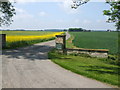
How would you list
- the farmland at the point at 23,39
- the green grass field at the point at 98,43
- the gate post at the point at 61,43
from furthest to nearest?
the green grass field at the point at 98,43
the farmland at the point at 23,39
the gate post at the point at 61,43

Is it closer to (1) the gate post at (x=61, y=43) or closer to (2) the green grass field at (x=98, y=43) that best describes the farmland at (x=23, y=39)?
(2) the green grass field at (x=98, y=43)

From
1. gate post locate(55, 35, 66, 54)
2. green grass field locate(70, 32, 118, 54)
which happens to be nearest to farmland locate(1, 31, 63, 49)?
green grass field locate(70, 32, 118, 54)

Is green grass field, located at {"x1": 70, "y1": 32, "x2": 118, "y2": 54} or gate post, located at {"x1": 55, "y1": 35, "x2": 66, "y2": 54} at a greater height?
gate post, located at {"x1": 55, "y1": 35, "x2": 66, "y2": 54}

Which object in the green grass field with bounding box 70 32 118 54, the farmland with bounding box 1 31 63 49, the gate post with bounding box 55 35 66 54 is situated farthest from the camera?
the green grass field with bounding box 70 32 118 54

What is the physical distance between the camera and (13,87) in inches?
236

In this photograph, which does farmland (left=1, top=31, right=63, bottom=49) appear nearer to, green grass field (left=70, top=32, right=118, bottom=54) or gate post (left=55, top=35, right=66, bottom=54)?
green grass field (left=70, top=32, right=118, bottom=54)

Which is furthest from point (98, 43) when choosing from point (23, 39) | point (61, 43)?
point (61, 43)

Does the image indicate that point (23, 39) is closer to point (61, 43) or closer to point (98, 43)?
point (98, 43)

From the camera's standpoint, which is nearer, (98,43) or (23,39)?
(98,43)

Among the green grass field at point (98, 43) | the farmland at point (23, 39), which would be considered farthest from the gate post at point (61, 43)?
the farmland at point (23, 39)

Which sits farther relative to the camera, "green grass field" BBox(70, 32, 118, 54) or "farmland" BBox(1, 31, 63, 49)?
"green grass field" BBox(70, 32, 118, 54)

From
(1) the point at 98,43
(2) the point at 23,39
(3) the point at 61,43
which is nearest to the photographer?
(3) the point at 61,43

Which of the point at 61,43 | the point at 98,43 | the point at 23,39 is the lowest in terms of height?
the point at 98,43

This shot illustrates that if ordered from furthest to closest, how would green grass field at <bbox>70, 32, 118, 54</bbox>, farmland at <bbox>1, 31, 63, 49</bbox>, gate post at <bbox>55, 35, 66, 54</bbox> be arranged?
green grass field at <bbox>70, 32, 118, 54</bbox>, farmland at <bbox>1, 31, 63, 49</bbox>, gate post at <bbox>55, 35, 66, 54</bbox>
